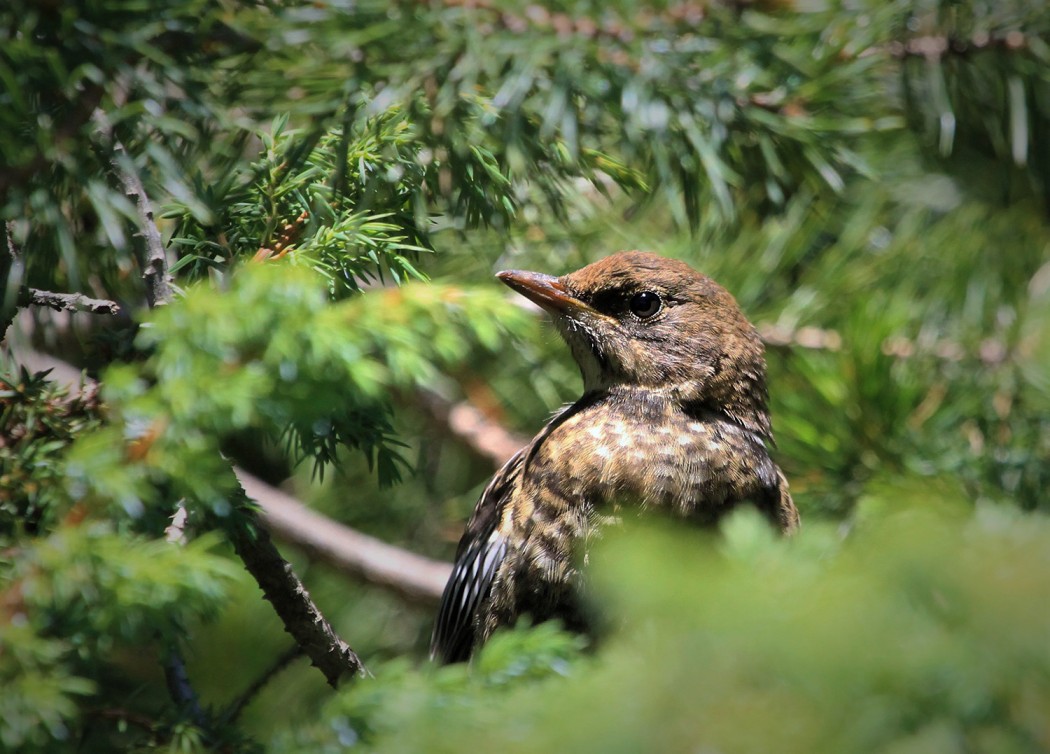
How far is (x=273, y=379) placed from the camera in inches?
44.3

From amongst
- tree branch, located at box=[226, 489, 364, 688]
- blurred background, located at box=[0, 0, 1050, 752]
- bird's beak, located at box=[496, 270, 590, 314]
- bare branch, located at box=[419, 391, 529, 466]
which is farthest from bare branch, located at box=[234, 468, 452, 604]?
tree branch, located at box=[226, 489, 364, 688]

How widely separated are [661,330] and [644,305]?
8 cm

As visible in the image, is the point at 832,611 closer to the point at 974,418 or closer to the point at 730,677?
the point at 730,677

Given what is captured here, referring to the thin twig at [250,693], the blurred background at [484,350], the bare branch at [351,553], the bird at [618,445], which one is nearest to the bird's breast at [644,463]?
the bird at [618,445]

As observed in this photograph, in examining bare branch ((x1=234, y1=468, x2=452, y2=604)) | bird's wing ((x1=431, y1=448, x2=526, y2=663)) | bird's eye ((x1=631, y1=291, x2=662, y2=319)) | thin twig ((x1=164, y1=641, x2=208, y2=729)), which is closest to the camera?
thin twig ((x1=164, y1=641, x2=208, y2=729))

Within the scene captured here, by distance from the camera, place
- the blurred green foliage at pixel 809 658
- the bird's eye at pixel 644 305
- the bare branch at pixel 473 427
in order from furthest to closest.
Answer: the bare branch at pixel 473 427, the bird's eye at pixel 644 305, the blurred green foliage at pixel 809 658

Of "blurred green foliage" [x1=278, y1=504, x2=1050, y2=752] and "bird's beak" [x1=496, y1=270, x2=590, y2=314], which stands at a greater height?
"blurred green foliage" [x1=278, y1=504, x2=1050, y2=752]

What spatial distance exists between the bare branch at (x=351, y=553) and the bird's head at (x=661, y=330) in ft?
2.97

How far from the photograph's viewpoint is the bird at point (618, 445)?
2236mm

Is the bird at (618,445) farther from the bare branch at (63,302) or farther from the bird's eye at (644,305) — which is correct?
the bare branch at (63,302)

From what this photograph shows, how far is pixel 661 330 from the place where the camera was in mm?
2684

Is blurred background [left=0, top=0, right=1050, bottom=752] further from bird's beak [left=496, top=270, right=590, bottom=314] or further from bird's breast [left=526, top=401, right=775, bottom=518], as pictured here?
bird's beak [left=496, top=270, right=590, bottom=314]

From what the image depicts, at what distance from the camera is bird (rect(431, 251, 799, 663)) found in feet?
7.34

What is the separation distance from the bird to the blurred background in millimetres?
172
